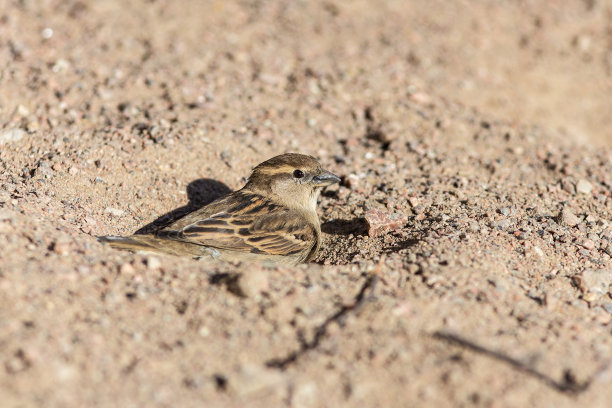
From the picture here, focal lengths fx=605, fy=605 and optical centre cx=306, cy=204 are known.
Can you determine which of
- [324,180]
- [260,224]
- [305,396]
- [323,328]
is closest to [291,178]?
[324,180]

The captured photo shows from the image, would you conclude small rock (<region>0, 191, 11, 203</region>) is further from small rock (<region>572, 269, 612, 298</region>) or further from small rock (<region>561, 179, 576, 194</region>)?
small rock (<region>561, 179, 576, 194</region>)

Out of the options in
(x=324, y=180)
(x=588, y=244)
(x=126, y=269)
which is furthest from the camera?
(x=324, y=180)

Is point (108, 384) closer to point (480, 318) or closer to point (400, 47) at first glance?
point (480, 318)

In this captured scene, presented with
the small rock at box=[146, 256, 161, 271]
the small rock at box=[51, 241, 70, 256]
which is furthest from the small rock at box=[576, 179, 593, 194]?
the small rock at box=[51, 241, 70, 256]

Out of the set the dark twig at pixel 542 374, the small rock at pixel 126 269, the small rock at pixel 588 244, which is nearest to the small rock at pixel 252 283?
the small rock at pixel 126 269

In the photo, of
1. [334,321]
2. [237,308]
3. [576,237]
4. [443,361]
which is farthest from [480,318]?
[576,237]

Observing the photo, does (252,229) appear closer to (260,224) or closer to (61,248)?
(260,224)

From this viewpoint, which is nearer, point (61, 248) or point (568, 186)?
point (61, 248)

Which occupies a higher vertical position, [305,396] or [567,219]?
[567,219]
